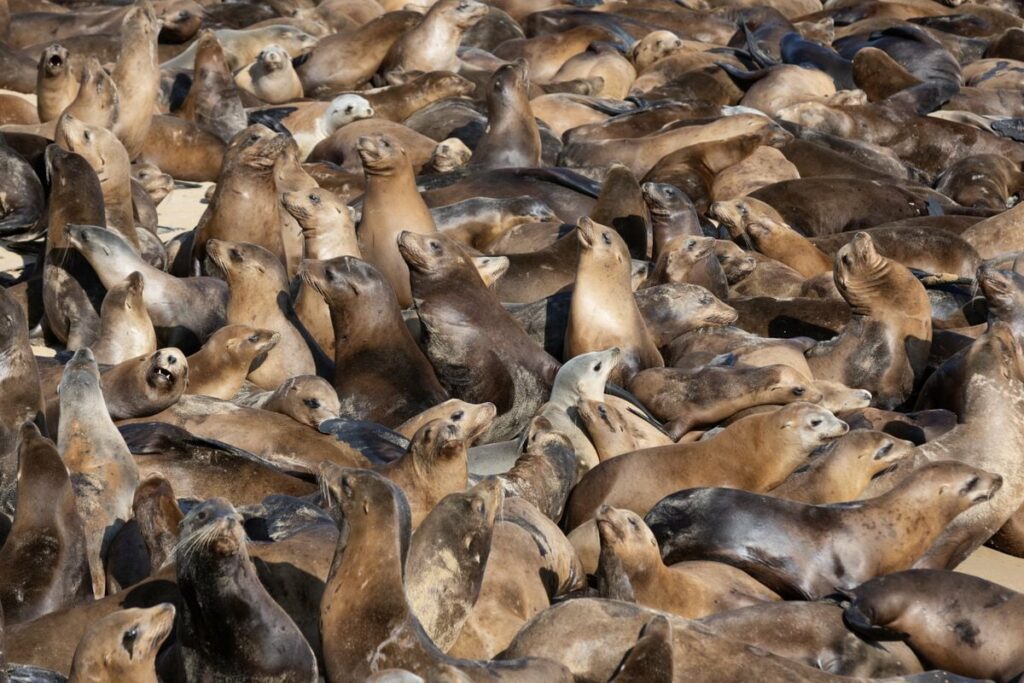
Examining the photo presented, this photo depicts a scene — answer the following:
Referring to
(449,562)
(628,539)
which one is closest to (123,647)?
(449,562)

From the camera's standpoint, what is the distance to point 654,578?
16.3 feet

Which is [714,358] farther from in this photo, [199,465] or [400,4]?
[400,4]

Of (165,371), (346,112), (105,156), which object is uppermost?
(165,371)

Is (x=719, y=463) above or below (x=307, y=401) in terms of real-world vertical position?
above

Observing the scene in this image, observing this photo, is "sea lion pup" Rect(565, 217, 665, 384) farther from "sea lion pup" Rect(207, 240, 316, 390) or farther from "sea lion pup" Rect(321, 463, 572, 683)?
"sea lion pup" Rect(321, 463, 572, 683)

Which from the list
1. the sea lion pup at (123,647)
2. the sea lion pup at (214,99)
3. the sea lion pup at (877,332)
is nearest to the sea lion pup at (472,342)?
the sea lion pup at (877,332)

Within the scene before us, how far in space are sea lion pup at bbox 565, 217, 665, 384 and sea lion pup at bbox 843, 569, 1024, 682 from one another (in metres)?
2.68

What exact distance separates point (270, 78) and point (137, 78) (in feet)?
7.78

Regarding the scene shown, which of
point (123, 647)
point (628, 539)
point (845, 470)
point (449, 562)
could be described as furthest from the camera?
point (845, 470)

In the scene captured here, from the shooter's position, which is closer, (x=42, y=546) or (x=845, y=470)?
(x=42, y=546)

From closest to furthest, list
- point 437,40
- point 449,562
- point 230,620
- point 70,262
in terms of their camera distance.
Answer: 1. point 230,620
2. point 449,562
3. point 70,262
4. point 437,40

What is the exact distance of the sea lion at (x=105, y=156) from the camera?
→ 8758mm

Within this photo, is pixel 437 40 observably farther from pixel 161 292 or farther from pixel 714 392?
pixel 714 392

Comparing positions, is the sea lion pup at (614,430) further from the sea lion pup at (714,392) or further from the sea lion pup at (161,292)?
the sea lion pup at (161,292)
